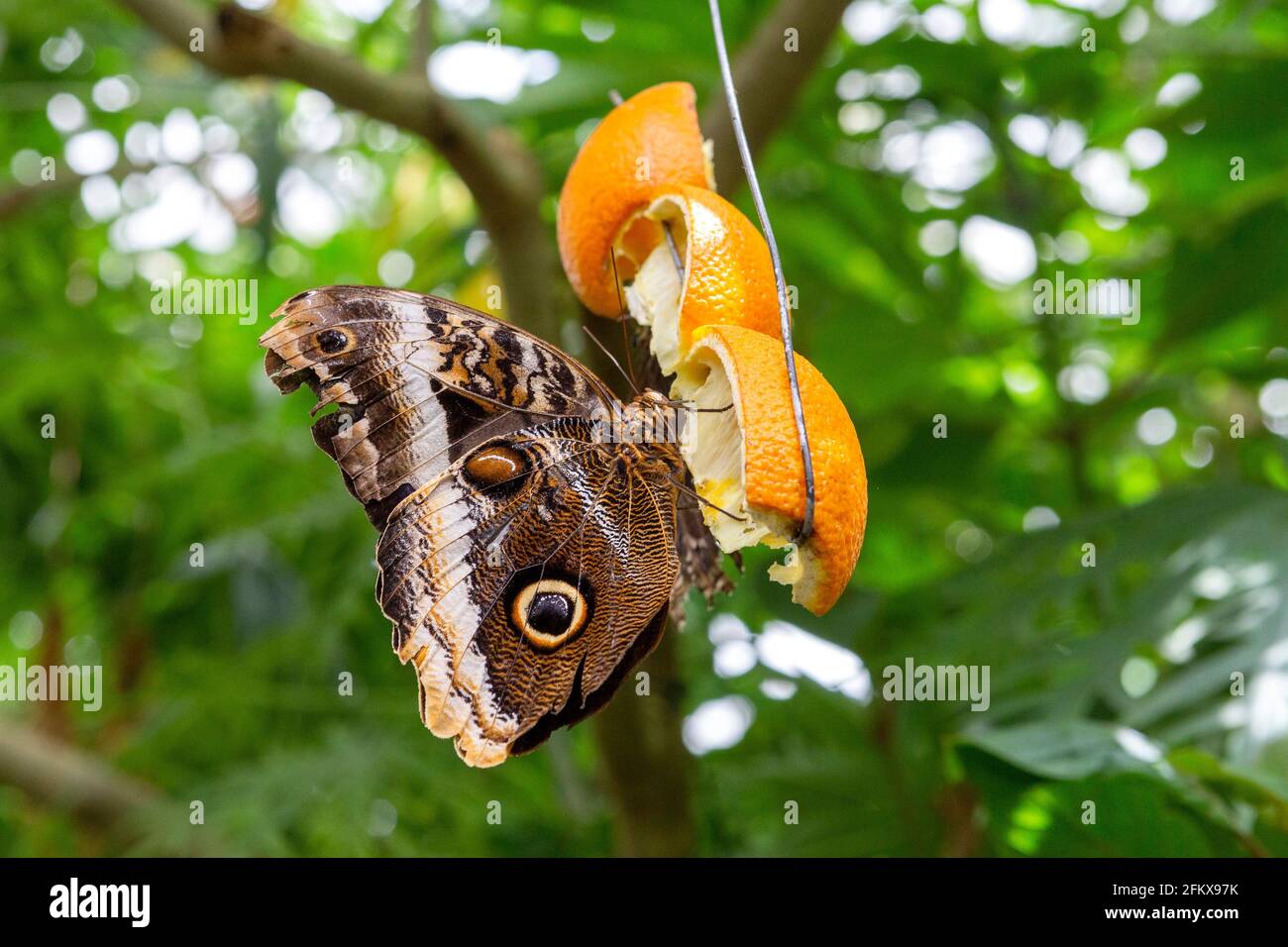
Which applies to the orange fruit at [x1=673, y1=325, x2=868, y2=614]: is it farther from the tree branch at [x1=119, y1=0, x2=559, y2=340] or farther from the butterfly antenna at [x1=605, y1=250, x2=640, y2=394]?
the tree branch at [x1=119, y1=0, x2=559, y2=340]

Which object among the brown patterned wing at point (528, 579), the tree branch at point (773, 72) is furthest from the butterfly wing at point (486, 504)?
the tree branch at point (773, 72)

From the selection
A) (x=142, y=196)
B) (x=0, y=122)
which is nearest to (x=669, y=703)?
(x=142, y=196)

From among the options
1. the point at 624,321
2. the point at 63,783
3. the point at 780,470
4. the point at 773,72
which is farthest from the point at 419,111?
the point at 63,783

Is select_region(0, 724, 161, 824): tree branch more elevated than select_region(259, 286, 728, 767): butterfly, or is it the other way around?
select_region(259, 286, 728, 767): butterfly

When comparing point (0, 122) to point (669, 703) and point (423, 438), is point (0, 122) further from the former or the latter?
point (423, 438)

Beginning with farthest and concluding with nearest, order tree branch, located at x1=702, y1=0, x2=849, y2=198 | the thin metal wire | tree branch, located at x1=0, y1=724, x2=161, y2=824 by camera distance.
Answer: tree branch, located at x1=0, y1=724, x2=161, y2=824 < tree branch, located at x1=702, y1=0, x2=849, y2=198 < the thin metal wire

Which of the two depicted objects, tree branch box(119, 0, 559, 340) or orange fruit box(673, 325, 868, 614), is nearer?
orange fruit box(673, 325, 868, 614)

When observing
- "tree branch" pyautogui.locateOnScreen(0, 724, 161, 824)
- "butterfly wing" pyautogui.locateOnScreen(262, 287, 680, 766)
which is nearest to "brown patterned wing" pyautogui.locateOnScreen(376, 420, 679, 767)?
"butterfly wing" pyautogui.locateOnScreen(262, 287, 680, 766)
